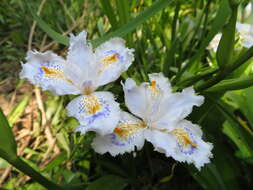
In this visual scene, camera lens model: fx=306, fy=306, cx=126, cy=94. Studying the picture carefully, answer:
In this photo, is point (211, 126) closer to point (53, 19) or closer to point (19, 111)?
point (19, 111)

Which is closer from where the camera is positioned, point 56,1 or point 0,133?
point 0,133

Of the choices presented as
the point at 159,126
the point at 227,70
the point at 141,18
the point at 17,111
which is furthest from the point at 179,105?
the point at 17,111

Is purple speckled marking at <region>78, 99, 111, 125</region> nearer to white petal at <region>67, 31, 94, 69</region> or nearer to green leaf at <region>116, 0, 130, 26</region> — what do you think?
white petal at <region>67, 31, 94, 69</region>

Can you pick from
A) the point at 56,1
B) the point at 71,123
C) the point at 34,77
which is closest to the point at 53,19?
the point at 56,1

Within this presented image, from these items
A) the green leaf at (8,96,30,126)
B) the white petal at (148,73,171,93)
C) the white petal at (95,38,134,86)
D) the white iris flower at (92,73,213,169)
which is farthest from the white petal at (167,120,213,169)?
the green leaf at (8,96,30,126)

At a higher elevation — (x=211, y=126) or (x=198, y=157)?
(x=198, y=157)

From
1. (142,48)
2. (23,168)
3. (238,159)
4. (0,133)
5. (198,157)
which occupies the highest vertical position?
(0,133)
